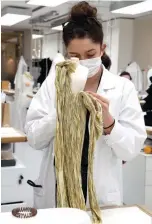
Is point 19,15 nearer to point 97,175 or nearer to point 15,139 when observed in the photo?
point 15,139

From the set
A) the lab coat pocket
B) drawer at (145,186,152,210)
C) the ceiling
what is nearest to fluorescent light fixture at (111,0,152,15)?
the ceiling

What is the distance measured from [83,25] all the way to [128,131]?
0.38m

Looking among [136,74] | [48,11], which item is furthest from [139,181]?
[48,11]

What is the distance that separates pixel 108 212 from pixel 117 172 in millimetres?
224

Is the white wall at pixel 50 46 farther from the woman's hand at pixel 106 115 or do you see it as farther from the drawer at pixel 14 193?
the woman's hand at pixel 106 115

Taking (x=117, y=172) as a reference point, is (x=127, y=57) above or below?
above

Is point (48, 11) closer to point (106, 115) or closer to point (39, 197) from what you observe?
point (39, 197)

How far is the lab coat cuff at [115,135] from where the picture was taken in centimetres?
104

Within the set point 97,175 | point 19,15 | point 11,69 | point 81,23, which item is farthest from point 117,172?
point 11,69

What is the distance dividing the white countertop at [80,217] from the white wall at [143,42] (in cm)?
541

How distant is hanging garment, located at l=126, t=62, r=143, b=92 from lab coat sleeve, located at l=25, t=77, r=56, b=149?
16.2 ft

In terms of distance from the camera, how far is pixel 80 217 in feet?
2.69

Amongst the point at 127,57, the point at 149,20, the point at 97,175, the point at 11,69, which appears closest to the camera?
the point at 97,175

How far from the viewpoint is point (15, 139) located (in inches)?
84.0
